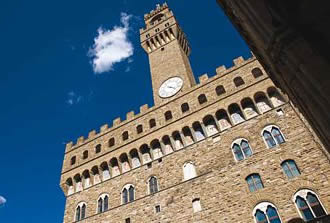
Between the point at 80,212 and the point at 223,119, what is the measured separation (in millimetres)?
10941

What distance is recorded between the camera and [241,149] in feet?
49.1

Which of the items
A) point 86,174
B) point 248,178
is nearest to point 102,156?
point 86,174

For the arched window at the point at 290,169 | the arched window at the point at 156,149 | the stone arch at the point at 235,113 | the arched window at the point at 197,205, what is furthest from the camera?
the arched window at the point at 156,149

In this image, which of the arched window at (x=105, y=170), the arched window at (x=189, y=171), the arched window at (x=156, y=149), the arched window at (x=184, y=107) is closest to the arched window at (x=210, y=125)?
the arched window at (x=184, y=107)

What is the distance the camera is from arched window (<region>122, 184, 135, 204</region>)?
54.1ft

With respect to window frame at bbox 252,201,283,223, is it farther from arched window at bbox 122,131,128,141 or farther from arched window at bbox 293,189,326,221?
arched window at bbox 122,131,128,141

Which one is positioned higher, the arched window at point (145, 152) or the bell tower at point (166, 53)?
the bell tower at point (166, 53)

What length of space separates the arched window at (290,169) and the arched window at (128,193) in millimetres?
8637

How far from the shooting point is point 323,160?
12.5 m

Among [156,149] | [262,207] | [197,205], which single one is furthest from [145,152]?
[262,207]

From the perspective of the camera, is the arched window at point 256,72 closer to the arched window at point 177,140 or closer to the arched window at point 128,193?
the arched window at point 177,140

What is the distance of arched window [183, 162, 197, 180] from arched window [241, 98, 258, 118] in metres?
4.33

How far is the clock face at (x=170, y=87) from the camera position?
20.0 meters

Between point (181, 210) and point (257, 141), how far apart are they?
544 centimetres
